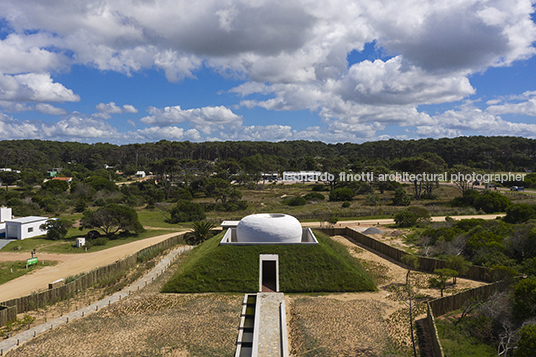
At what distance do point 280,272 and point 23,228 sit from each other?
33.4m

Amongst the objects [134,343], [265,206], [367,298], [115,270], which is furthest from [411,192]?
[134,343]

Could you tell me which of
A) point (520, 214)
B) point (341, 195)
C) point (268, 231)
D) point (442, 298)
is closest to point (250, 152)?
point (341, 195)

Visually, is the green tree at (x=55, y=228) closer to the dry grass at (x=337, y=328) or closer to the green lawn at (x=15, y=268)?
the green lawn at (x=15, y=268)

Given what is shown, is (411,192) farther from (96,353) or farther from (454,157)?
(96,353)

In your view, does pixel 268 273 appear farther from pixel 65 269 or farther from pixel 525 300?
pixel 65 269

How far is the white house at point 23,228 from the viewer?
38.6 m

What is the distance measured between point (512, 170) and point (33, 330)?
13691 centimetres

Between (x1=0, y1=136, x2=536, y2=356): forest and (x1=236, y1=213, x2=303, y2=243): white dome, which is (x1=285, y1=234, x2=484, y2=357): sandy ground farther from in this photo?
(x1=236, y1=213, x2=303, y2=243): white dome

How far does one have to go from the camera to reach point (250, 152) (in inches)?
6152

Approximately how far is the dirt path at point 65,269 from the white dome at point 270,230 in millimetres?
14693

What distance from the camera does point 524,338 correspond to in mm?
13391

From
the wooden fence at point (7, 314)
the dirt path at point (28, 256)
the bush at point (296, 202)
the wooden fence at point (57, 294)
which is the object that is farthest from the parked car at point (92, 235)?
the bush at point (296, 202)

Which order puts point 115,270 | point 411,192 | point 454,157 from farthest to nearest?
point 454,157, point 411,192, point 115,270

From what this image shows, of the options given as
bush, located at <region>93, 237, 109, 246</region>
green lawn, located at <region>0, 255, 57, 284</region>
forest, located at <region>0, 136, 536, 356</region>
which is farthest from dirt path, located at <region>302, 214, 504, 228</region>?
green lawn, located at <region>0, 255, 57, 284</region>
